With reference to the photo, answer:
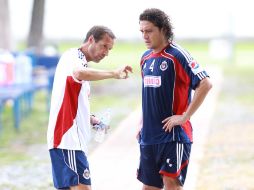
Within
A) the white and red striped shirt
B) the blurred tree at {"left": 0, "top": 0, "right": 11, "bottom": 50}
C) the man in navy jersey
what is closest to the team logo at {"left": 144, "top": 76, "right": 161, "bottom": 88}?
the man in navy jersey

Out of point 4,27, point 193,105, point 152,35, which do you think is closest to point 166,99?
point 193,105

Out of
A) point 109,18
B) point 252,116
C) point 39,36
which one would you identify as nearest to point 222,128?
point 252,116

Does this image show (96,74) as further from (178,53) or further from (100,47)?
(178,53)

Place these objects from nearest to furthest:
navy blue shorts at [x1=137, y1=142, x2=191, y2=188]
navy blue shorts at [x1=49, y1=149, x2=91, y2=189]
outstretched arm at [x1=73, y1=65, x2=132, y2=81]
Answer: outstretched arm at [x1=73, y1=65, x2=132, y2=81], navy blue shorts at [x1=49, y1=149, x2=91, y2=189], navy blue shorts at [x1=137, y1=142, x2=191, y2=188]

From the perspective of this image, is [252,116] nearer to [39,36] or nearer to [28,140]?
[28,140]

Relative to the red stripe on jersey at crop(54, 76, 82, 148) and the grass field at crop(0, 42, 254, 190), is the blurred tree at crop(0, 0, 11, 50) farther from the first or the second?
the red stripe on jersey at crop(54, 76, 82, 148)

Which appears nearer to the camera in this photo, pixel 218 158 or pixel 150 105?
pixel 150 105

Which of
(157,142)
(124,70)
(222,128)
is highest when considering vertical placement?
(124,70)

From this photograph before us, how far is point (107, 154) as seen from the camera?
10305mm

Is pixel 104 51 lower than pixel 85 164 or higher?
higher

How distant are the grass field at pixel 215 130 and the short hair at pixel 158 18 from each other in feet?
9.26

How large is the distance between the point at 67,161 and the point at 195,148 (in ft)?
18.6

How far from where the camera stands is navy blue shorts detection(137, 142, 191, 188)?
221 inches

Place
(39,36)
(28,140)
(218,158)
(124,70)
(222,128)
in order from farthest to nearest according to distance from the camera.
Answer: (39,36), (222,128), (28,140), (218,158), (124,70)
